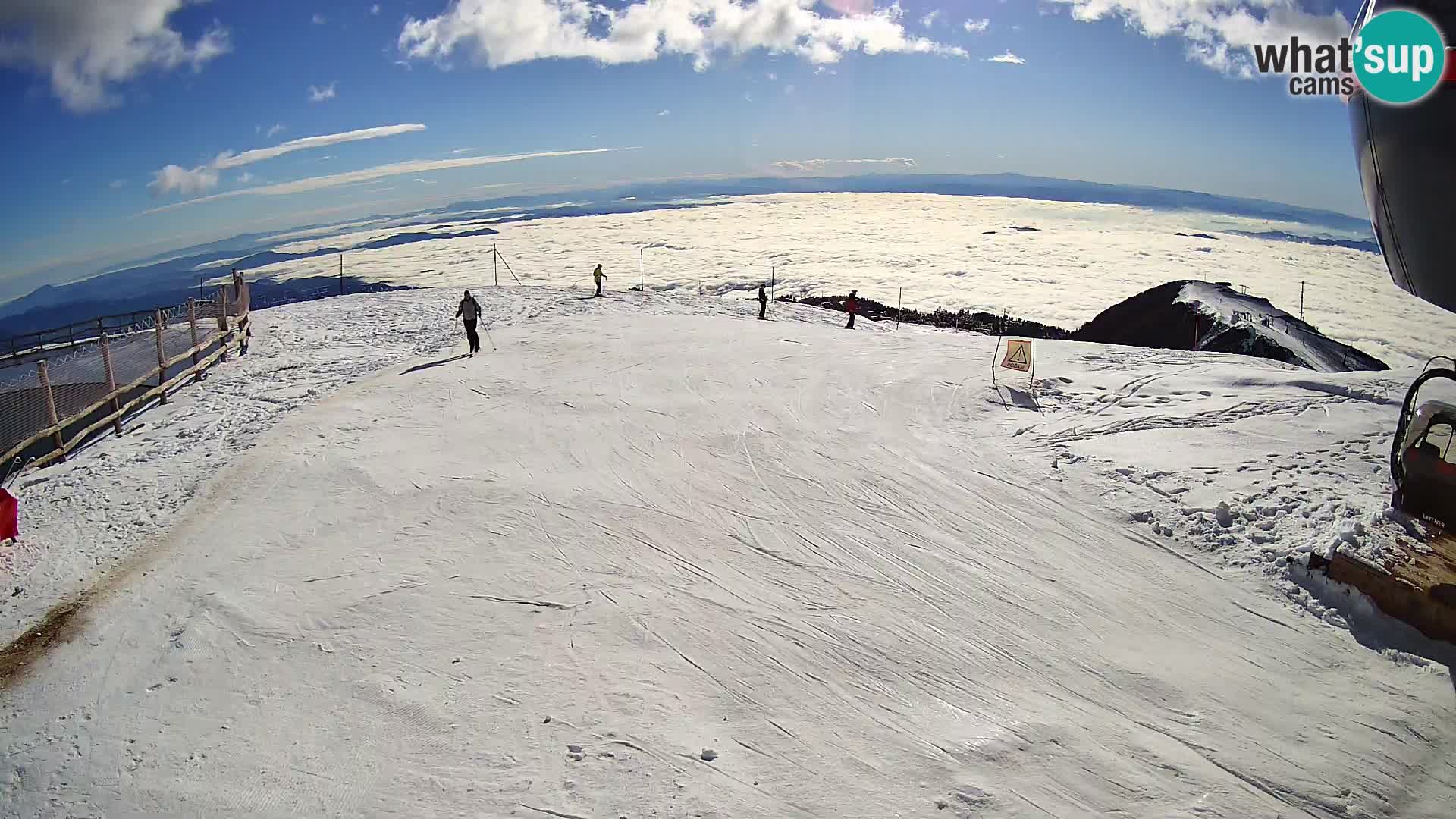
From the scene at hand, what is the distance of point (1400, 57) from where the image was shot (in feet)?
19.9

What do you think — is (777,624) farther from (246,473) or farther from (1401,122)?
(246,473)

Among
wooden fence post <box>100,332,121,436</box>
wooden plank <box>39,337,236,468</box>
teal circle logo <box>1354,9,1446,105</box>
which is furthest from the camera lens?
wooden fence post <box>100,332,121,436</box>

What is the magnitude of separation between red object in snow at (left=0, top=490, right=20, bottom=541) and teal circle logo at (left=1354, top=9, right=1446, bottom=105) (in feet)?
54.4

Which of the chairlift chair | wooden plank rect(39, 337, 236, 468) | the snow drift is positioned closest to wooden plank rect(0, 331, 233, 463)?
wooden plank rect(39, 337, 236, 468)

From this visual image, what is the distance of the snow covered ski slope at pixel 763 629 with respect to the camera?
18.0 ft

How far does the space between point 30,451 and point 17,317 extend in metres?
195

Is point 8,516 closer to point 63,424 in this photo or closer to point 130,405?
point 63,424

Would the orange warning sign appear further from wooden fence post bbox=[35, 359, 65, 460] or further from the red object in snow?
wooden fence post bbox=[35, 359, 65, 460]

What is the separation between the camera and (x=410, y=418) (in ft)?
46.0

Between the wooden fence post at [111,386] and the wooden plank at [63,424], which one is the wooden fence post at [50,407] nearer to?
the wooden plank at [63,424]

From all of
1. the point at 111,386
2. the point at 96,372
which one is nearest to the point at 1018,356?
the point at 111,386

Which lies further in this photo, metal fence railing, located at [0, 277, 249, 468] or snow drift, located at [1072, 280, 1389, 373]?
snow drift, located at [1072, 280, 1389, 373]

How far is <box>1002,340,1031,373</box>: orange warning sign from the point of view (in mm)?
14578

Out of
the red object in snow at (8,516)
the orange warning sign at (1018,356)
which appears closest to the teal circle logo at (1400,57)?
the orange warning sign at (1018,356)
